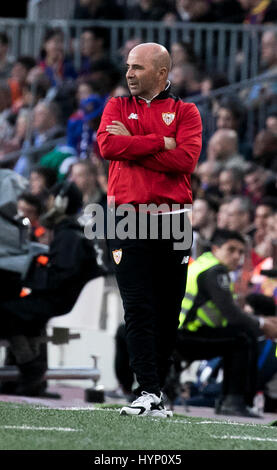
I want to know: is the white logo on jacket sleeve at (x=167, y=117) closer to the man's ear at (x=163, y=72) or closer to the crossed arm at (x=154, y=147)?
the crossed arm at (x=154, y=147)

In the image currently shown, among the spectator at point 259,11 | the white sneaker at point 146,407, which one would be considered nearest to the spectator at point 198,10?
the spectator at point 259,11

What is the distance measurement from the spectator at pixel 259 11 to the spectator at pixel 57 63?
8.71 ft

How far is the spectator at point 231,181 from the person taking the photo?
42.0ft

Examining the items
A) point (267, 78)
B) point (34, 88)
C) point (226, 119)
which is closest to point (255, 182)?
point (226, 119)

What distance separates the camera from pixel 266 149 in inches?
514

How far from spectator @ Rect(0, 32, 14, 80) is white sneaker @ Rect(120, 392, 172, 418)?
12006 millimetres

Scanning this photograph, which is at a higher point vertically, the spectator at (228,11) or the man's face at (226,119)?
the spectator at (228,11)

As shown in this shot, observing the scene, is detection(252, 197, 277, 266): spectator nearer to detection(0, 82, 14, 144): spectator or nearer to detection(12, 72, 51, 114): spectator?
detection(12, 72, 51, 114): spectator

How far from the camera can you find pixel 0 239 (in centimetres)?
976

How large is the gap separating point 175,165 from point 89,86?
8767mm

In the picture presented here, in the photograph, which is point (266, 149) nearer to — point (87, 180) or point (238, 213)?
point (238, 213)

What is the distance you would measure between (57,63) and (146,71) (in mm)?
10528
